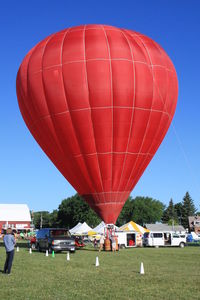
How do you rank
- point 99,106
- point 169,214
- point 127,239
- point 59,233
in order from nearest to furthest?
point 99,106 < point 59,233 < point 127,239 < point 169,214

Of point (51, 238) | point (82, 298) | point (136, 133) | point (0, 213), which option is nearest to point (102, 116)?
point (136, 133)

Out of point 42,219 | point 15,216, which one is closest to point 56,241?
point 15,216

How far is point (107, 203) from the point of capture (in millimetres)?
27281

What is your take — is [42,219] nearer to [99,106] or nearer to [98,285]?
[99,106]

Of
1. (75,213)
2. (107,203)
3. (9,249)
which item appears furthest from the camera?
(75,213)

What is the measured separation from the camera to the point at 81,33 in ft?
90.1

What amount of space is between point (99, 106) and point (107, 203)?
6546mm

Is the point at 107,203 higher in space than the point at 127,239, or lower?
higher

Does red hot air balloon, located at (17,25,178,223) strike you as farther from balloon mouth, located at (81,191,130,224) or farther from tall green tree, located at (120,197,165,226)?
tall green tree, located at (120,197,165,226)

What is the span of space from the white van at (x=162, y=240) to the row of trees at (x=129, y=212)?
58.5m

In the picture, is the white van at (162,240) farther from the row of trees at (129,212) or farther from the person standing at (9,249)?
the row of trees at (129,212)

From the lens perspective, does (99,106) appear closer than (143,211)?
Yes

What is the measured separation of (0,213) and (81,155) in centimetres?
7843

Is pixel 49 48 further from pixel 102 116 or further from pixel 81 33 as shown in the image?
pixel 102 116
